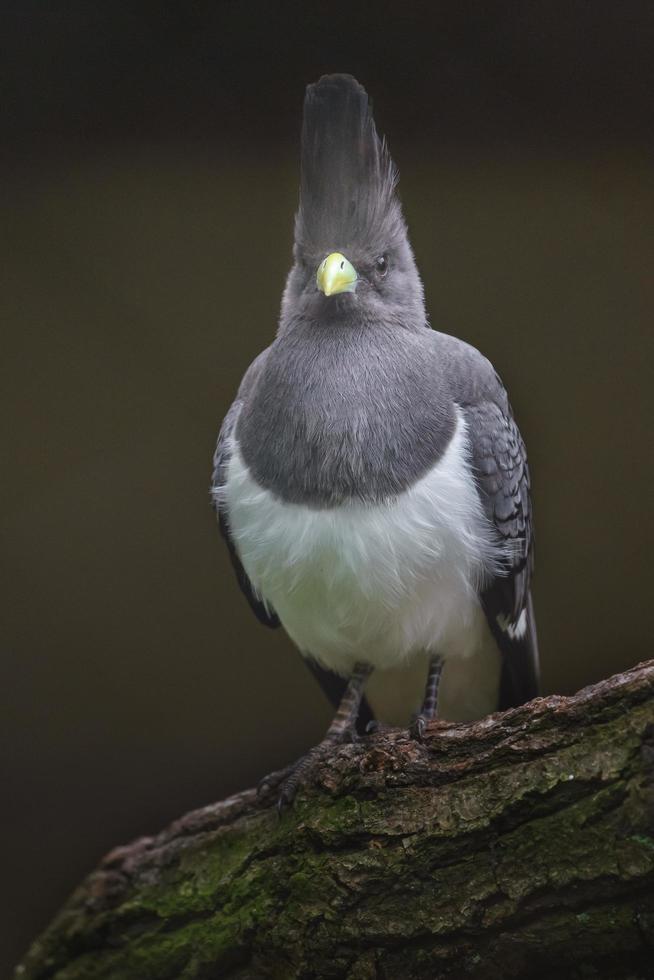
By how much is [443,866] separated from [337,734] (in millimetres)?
618

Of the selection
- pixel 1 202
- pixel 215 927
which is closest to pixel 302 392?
pixel 215 927

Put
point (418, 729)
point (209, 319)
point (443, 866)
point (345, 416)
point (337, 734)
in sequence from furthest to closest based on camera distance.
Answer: point (209, 319)
point (337, 734)
point (345, 416)
point (418, 729)
point (443, 866)

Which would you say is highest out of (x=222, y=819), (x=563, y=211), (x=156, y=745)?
(x=563, y=211)

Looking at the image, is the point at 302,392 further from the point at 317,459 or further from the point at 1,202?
the point at 1,202

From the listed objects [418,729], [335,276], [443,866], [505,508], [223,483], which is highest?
[335,276]

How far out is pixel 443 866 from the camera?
174 centimetres

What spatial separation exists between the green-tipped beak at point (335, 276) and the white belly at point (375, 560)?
1.22ft

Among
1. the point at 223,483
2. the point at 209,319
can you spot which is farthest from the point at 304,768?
the point at 209,319

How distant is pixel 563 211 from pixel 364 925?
6.17ft

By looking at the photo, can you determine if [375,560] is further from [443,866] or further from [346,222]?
[346,222]

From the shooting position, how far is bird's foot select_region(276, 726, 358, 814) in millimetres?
2080

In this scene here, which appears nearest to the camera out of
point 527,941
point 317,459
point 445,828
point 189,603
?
point 527,941

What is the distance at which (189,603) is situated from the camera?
11.0ft

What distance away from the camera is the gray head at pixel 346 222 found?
2.07m
